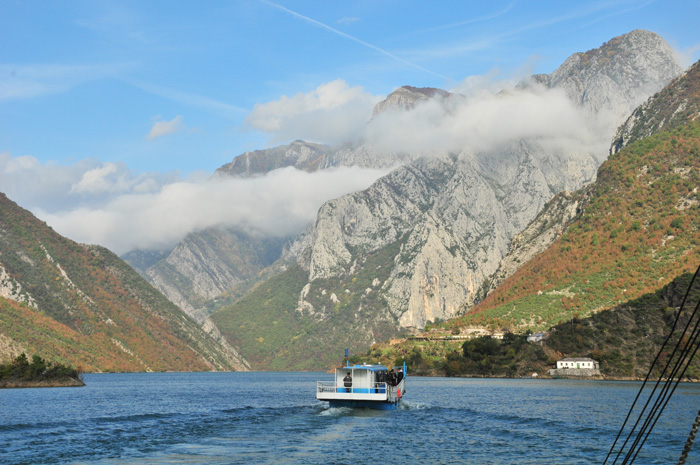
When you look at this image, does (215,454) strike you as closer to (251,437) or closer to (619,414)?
(251,437)

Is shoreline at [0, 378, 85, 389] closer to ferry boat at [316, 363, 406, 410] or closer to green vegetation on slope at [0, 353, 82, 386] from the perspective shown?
green vegetation on slope at [0, 353, 82, 386]

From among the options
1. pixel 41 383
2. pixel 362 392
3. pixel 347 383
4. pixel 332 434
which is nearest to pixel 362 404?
pixel 362 392

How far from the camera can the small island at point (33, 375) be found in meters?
176

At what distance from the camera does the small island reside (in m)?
176

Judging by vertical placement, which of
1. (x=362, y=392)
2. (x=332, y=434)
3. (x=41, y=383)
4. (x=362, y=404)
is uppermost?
(x=362, y=392)

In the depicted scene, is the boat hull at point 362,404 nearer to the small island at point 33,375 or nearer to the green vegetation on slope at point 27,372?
the small island at point 33,375

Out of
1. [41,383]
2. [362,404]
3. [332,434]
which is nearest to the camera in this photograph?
[332,434]

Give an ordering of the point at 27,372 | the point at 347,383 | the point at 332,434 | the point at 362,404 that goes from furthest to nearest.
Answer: the point at 27,372 → the point at 347,383 → the point at 362,404 → the point at 332,434

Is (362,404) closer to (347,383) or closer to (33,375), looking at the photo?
(347,383)

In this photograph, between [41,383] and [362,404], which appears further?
[41,383]

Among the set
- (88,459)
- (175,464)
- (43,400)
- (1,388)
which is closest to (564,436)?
(175,464)

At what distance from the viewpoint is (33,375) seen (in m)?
183

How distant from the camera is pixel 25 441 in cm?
6462

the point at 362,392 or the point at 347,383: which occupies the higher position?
the point at 347,383
